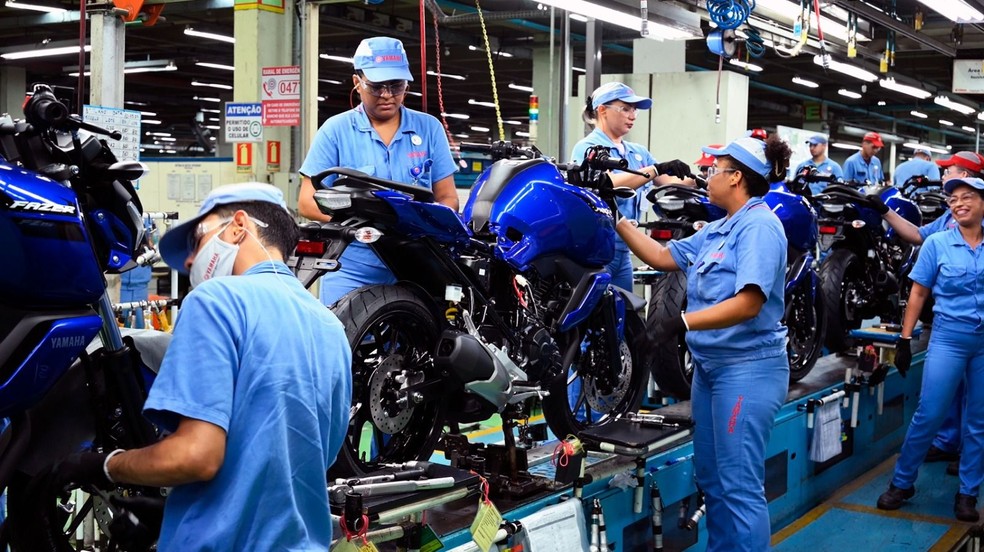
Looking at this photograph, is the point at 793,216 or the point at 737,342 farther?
the point at 793,216

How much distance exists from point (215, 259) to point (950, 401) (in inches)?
191

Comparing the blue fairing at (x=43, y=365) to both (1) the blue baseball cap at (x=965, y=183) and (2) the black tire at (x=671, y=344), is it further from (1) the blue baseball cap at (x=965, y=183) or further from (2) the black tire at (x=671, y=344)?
(1) the blue baseball cap at (x=965, y=183)

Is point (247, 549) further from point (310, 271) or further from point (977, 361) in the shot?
point (977, 361)

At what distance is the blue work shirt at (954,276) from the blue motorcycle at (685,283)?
0.60 metres

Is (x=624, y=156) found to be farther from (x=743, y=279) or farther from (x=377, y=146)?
(x=377, y=146)

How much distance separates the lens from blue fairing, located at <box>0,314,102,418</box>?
2244 mm

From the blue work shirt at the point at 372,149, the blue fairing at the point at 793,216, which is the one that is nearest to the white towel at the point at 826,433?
the blue fairing at the point at 793,216

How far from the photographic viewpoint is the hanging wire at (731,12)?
7.09 m

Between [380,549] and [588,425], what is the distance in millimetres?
1350

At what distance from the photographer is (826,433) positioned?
579 centimetres

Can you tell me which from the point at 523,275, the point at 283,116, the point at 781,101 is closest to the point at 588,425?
the point at 523,275

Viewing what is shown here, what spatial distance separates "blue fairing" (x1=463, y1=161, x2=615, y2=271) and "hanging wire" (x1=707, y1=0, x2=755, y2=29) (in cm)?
362

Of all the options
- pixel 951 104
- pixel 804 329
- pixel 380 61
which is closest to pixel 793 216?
pixel 804 329

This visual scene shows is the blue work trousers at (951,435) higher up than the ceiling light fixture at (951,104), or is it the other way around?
the ceiling light fixture at (951,104)
